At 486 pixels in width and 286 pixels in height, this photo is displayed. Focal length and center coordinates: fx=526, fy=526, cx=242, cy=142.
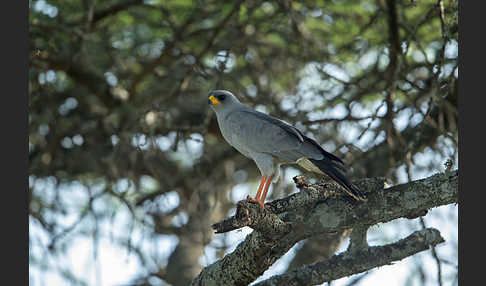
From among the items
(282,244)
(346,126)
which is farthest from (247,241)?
(346,126)

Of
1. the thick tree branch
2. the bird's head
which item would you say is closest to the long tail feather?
the thick tree branch

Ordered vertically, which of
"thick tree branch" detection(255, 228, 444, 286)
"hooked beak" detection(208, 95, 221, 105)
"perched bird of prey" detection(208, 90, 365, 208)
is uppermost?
"hooked beak" detection(208, 95, 221, 105)

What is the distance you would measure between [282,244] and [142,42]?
4823 millimetres

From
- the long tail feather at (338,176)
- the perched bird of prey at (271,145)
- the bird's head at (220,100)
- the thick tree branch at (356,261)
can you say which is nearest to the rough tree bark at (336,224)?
the thick tree branch at (356,261)

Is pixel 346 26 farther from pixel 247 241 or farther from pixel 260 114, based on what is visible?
pixel 247 241

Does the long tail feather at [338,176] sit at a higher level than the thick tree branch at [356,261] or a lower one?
higher

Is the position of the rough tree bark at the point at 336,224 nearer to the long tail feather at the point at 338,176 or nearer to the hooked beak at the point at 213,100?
the long tail feather at the point at 338,176

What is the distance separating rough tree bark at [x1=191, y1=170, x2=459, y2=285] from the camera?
401 centimetres

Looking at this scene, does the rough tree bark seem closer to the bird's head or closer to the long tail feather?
the long tail feather

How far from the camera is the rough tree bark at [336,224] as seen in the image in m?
4.01

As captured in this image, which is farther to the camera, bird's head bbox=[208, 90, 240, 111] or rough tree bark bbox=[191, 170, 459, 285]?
bird's head bbox=[208, 90, 240, 111]

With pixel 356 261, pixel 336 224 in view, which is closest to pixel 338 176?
pixel 336 224

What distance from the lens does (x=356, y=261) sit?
4.27m

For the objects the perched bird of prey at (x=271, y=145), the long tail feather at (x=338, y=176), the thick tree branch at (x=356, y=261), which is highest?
the perched bird of prey at (x=271, y=145)
